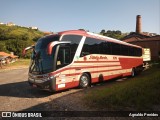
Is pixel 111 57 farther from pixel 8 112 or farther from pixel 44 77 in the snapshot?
pixel 8 112

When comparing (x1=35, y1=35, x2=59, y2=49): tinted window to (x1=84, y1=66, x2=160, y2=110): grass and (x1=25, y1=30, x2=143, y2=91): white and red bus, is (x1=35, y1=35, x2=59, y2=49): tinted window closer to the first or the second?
(x1=25, y1=30, x2=143, y2=91): white and red bus

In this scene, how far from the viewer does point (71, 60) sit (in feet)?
35.6

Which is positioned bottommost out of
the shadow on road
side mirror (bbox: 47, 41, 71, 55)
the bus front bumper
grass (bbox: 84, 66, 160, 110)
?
the shadow on road

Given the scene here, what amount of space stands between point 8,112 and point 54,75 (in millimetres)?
3073

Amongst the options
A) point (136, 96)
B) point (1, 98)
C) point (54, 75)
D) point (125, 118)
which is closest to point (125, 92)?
point (136, 96)

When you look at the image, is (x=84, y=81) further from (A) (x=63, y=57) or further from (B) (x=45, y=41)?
(B) (x=45, y=41)

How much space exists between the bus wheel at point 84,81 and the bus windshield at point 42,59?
2.57 meters

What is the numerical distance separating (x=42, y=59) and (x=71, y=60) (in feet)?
5.31

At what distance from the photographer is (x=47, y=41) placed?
10641mm

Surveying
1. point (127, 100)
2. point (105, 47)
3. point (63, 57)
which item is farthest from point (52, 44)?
point (105, 47)

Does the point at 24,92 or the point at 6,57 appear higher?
the point at 6,57

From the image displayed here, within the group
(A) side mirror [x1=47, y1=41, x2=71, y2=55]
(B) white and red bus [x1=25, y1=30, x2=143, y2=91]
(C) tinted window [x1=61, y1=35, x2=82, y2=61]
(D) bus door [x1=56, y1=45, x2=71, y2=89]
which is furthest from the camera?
(C) tinted window [x1=61, y1=35, x2=82, y2=61]

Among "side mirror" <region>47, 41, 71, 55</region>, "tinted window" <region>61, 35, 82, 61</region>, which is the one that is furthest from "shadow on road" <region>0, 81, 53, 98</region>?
"tinted window" <region>61, 35, 82, 61</region>

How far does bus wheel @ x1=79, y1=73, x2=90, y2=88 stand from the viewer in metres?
11.7
